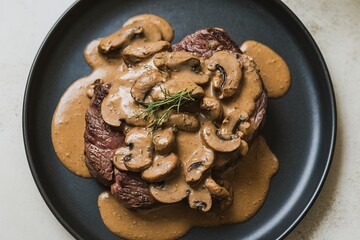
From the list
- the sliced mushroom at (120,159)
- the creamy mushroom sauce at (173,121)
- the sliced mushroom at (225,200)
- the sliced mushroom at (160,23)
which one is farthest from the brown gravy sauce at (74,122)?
the sliced mushroom at (225,200)

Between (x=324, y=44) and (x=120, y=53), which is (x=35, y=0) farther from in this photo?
(x=324, y=44)

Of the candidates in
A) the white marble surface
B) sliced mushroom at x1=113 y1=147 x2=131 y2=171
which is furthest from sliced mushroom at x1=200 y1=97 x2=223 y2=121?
the white marble surface

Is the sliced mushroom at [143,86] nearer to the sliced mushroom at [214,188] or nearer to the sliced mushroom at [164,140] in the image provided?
the sliced mushroom at [164,140]

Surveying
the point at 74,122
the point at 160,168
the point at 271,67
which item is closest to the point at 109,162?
the point at 160,168

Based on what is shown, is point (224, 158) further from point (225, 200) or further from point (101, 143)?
point (101, 143)

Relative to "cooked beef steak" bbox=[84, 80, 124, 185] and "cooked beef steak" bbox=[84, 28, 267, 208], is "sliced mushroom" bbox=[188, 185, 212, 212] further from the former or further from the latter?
"cooked beef steak" bbox=[84, 80, 124, 185]

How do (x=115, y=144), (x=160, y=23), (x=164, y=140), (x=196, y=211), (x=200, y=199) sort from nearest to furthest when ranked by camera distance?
(x=164, y=140) < (x=200, y=199) < (x=115, y=144) < (x=196, y=211) < (x=160, y=23)
